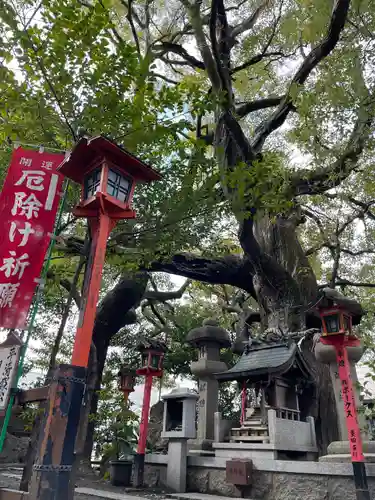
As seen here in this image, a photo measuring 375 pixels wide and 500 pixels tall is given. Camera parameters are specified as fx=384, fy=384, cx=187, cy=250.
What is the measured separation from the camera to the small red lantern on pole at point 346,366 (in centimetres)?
554

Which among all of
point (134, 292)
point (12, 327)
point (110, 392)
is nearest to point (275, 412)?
point (110, 392)

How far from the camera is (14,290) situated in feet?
11.7

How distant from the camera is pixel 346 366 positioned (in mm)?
6258

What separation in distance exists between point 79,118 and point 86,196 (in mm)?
1131

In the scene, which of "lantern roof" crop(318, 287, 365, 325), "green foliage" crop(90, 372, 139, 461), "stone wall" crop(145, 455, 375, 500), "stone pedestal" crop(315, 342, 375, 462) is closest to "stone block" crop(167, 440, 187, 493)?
"stone wall" crop(145, 455, 375, 500)

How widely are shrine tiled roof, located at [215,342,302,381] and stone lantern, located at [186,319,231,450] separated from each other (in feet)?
3.41

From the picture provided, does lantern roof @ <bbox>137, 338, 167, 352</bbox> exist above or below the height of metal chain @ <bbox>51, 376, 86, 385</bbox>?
above

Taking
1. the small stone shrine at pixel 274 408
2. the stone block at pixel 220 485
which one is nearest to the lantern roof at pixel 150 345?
the small stone shrine at pixel 274 408

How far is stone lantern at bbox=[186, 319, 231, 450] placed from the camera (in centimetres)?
929

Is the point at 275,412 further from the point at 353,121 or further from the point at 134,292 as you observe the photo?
the point at 134,292

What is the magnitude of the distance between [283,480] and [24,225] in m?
6.00

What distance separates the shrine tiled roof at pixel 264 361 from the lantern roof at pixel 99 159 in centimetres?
527

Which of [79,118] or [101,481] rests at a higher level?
[79,118]

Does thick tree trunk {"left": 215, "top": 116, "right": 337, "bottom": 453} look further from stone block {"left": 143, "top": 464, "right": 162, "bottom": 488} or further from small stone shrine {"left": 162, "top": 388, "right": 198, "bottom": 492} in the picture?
stone block {"left": 143, "top": 464, "right": 162, "bottom": 488}
